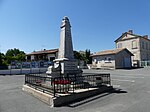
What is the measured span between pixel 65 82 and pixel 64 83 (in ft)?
0.25

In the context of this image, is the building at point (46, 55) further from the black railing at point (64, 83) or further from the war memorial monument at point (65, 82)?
the black railing at point (64, 83)

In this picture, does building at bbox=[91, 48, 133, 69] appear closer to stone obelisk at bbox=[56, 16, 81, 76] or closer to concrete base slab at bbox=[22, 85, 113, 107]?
stone obelisk at bbox=[56, 16, 81, 76]

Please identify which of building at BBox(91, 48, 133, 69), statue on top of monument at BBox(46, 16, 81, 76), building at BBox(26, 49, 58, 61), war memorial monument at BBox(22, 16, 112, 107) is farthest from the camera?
building at BBox(26, 49, 58, 61)

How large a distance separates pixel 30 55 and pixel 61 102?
5099 centimetres

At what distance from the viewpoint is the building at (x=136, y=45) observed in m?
39.3

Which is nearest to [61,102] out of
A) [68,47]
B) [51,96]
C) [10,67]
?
[51,96]

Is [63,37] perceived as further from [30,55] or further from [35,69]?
[30,55]

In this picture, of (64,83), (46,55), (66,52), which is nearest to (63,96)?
(64,83)

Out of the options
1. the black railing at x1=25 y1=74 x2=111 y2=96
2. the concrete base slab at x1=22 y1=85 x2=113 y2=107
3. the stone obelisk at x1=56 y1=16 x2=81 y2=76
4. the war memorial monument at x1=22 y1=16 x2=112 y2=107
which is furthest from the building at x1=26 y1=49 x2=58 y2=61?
the concrete base slab at x1=22 y1=85 x2=113 y2=107

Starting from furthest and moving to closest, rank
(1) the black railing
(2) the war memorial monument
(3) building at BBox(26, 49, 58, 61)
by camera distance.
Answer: (3) building at BBox(26, 49, 58, 61), (1) the black railing, (2) the war memorial monument

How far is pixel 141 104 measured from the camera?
6.31m

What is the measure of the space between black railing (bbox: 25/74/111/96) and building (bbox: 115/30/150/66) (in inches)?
1251

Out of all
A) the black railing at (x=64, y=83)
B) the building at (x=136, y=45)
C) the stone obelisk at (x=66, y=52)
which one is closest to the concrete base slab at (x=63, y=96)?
the black railing at (x=64, y=83)

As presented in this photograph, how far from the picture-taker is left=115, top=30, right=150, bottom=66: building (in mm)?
39312
